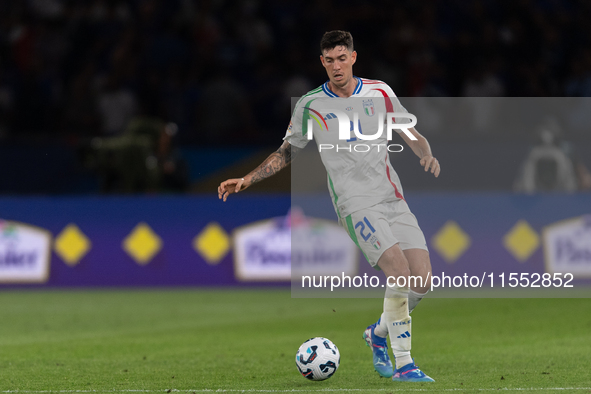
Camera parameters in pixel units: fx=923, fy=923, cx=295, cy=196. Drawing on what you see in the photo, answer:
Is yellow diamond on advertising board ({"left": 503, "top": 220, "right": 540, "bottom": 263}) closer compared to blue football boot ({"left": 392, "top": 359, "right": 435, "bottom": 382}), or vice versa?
blue football boot ({"left": 392, "top": 359, "right": 435, "bottom": 382})

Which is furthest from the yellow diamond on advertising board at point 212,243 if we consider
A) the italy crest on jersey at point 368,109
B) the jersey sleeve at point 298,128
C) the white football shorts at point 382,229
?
the italy crest on jersey at point 368,109

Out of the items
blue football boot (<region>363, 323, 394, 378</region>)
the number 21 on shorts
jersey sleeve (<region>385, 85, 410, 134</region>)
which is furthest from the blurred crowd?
the number 21 on shorts

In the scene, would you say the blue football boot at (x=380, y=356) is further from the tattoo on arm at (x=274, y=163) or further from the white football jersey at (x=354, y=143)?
the tattoo on arm at (x=274, y=163)

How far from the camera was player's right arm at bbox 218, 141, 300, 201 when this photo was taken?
6375 mm

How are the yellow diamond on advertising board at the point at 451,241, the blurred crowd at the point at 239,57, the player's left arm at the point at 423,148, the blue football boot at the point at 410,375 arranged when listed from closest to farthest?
the blue football boot at the point at 410,375
the player's left arm at the point at 423,148
the yellow diamond on advertising board at the point at 451,241
the blurred crowd at the point at 239,57

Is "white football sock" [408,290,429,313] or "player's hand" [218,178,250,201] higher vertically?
"player's hand" [218,178,250,201]

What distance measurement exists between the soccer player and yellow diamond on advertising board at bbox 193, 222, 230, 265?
7.33 meters

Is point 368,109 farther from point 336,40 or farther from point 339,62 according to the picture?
point 336,40

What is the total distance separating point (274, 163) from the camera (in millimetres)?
6664

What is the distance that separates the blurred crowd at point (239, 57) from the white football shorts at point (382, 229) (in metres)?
8.51

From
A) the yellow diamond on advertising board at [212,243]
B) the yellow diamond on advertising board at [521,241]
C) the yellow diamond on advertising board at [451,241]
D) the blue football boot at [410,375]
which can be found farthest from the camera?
the yellow diamond on advertising board at [212,243]

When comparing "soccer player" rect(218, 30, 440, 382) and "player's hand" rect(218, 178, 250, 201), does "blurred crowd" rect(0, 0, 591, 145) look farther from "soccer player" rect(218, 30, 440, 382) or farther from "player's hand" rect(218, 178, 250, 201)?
"player's hand" rect(218, 178, 250, 201)

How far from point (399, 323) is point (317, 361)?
622mm

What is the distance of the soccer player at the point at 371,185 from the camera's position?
6.30 meters
